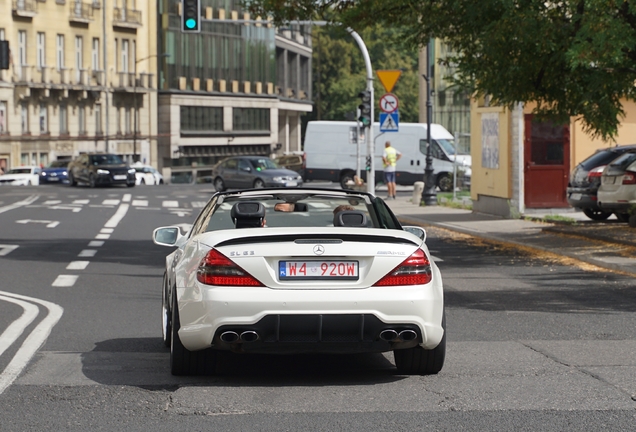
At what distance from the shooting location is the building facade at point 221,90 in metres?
93.9

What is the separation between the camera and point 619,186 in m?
25.0

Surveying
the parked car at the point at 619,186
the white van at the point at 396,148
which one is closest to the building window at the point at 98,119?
the white van at the point at 396,148

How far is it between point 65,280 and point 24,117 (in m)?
67.1

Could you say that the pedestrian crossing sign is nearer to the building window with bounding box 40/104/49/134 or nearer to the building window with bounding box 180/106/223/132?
the building window with bounding box 40/104/49/134

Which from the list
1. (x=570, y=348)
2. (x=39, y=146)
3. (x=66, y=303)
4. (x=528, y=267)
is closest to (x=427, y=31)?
(x=528, y=267)

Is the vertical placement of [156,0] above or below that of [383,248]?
above

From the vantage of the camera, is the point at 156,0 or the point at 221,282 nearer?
the point at 221,282

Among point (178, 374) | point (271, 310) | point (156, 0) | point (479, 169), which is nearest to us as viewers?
point (271, 310)

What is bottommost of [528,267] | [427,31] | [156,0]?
[528,267]

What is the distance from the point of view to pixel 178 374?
816cm

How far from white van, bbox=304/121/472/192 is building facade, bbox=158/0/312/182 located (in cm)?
3760

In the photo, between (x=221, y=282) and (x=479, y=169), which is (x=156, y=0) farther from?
(x=221, y=282)

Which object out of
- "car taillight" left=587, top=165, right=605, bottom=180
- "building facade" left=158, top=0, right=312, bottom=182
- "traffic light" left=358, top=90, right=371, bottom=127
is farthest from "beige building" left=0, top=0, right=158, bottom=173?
"car taillight" left=587, top=165, right=605, bottom=180

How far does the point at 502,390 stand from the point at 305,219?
2.00 metres
